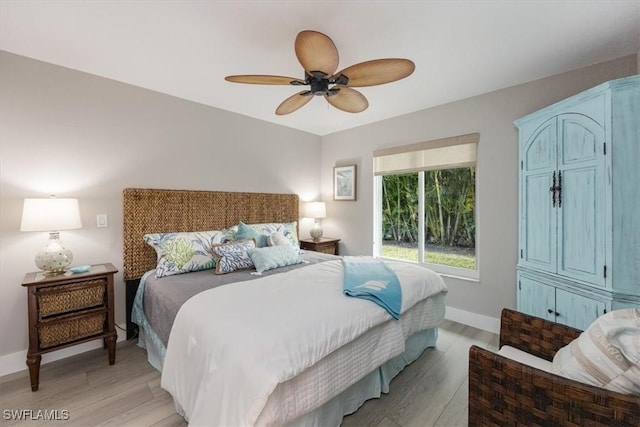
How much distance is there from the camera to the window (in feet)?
10.7

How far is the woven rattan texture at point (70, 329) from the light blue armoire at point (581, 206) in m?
3.74

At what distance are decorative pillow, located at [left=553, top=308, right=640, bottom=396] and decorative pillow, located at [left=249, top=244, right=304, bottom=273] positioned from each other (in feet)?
6.79

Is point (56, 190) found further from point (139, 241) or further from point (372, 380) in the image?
point (372, 380)

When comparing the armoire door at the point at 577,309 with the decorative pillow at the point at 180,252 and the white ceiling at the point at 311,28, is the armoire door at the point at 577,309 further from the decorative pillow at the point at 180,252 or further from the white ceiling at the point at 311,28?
the decorative pillow at the point at 180,252

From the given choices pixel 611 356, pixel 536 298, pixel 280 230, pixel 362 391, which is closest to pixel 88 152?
pixel 280 230

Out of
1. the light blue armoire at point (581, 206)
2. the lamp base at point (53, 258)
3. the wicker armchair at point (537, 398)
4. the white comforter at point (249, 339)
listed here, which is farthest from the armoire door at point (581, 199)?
the lamp base at point (53, 258)

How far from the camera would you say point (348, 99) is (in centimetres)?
225

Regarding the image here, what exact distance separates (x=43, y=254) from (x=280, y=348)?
7.28 ft

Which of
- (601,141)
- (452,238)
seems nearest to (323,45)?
(601,141)

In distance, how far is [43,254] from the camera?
2.14m

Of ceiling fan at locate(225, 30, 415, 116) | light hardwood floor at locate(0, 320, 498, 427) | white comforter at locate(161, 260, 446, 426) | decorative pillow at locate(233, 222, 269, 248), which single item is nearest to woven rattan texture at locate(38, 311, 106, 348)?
light hardwood floor at locate(0, 320, 498, 427)

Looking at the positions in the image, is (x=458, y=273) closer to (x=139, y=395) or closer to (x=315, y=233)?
(x=315, y=233)

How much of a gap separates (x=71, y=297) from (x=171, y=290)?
866 mm

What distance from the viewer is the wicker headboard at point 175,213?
8.93 ft
